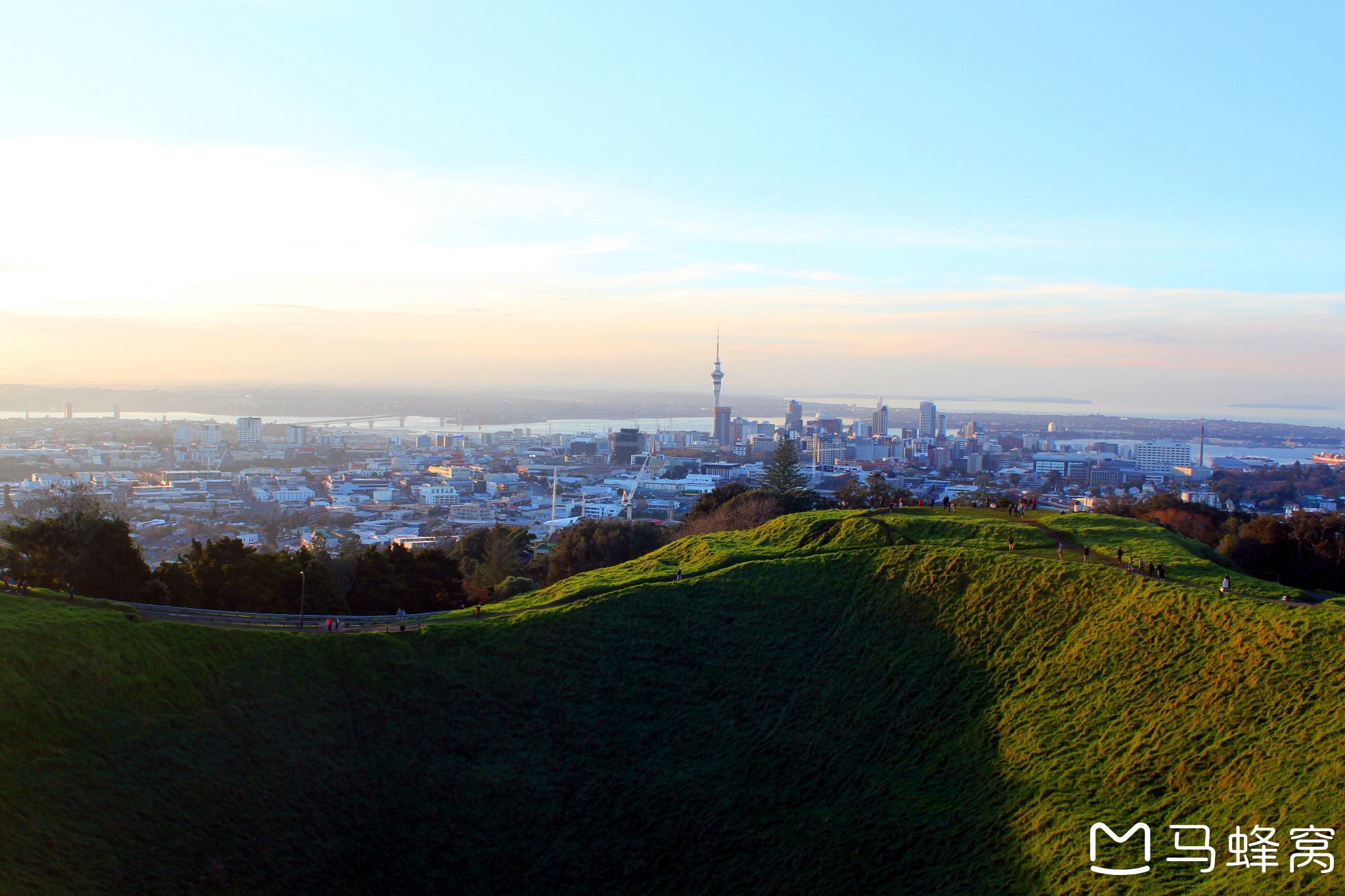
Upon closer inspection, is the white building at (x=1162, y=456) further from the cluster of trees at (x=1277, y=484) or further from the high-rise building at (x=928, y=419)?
the high-rise building at (x=928, y=419)

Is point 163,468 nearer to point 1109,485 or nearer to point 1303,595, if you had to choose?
point 1303,595

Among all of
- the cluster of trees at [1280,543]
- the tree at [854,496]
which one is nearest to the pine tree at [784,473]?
the tree at [854,496]

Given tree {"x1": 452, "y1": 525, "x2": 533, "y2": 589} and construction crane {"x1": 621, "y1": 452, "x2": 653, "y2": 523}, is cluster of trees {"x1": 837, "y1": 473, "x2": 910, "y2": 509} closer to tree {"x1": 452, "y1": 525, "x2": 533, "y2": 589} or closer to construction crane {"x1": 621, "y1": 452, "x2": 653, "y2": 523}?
tree {"x1": 452, "y1": 525, "x2": 533, "y2": 589}

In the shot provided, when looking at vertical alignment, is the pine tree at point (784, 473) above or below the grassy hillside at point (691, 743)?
above

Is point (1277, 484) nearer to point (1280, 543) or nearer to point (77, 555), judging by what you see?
point (1280, 543)

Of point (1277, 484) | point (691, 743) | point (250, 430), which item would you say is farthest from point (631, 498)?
point (691, 743)

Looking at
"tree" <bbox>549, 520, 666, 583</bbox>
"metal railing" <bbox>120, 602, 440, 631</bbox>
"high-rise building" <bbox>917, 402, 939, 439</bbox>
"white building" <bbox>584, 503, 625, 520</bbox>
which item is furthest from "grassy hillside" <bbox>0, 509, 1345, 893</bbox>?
"high-rise building" <bbox>917, 402, 939, 439</bbox>
